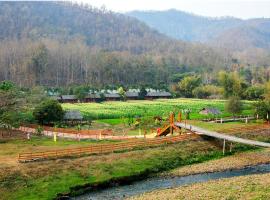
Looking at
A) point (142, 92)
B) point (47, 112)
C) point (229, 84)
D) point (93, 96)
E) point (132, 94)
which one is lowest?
point (47, 112)

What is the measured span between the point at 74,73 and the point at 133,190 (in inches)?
4947

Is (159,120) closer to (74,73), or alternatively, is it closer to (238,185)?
(238,185)

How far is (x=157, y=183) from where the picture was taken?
140 feet

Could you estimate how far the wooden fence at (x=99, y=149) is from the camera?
45.6 metres

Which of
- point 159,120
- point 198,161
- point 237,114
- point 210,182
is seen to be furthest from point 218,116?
point 210,182

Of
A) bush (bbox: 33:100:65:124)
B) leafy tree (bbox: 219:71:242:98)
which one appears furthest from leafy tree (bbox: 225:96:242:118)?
bush (bbox: 33:100:65:124)

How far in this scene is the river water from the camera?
38.8m

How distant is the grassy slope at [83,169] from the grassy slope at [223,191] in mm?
7088

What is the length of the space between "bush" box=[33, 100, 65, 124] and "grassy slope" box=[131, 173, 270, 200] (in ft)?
110

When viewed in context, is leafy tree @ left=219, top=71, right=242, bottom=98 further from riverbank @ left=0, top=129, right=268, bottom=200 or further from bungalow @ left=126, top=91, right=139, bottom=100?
riverbank @ left=0, top=129, right=268, bottom=200

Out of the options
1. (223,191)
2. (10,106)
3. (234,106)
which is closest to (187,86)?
(234,106)

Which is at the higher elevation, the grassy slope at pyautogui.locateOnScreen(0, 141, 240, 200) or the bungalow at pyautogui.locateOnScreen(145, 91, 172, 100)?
the bungalow at pyautogui.locateOnScreen(145, 91, 172, 100)

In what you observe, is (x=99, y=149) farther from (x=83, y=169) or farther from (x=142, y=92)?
(x=142, y=92)

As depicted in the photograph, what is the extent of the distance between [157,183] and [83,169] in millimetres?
7474
